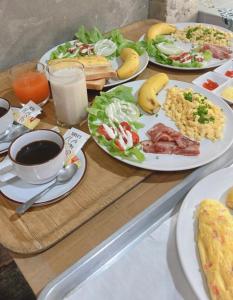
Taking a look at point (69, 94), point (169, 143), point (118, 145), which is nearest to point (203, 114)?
point (169, 143)

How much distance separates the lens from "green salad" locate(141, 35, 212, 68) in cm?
120

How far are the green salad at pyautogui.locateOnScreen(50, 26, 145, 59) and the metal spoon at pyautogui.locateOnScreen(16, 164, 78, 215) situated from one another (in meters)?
0.57

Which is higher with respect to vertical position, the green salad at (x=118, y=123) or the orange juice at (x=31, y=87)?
the orange juice at (x=31, y=87)

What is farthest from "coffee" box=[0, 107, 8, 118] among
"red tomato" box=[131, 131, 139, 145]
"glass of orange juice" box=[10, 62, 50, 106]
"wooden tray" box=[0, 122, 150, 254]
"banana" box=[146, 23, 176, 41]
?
"banana" box=[146, 23, 176, 41]

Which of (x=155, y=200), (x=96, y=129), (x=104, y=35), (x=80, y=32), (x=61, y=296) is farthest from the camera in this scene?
(x=104, y=35)

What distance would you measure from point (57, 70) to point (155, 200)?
1.56ft

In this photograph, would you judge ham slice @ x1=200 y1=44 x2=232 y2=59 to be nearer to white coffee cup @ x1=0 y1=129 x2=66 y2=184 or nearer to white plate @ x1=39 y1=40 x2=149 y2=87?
white plate @ x1=39 y1=40 x2=149 y2=87

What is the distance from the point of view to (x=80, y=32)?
1.32m

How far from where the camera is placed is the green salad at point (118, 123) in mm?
824

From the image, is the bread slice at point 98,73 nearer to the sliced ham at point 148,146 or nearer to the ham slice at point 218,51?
the sliced ham at point 148,146

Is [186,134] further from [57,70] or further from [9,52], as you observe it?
[9,52]

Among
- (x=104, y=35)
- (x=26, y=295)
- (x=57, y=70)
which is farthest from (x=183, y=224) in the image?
(x=104, y=35)

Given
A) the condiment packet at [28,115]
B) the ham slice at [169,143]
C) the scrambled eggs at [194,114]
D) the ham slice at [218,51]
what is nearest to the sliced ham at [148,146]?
the ham slice at [169,143]

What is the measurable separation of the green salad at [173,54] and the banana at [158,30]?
0.03 metres
